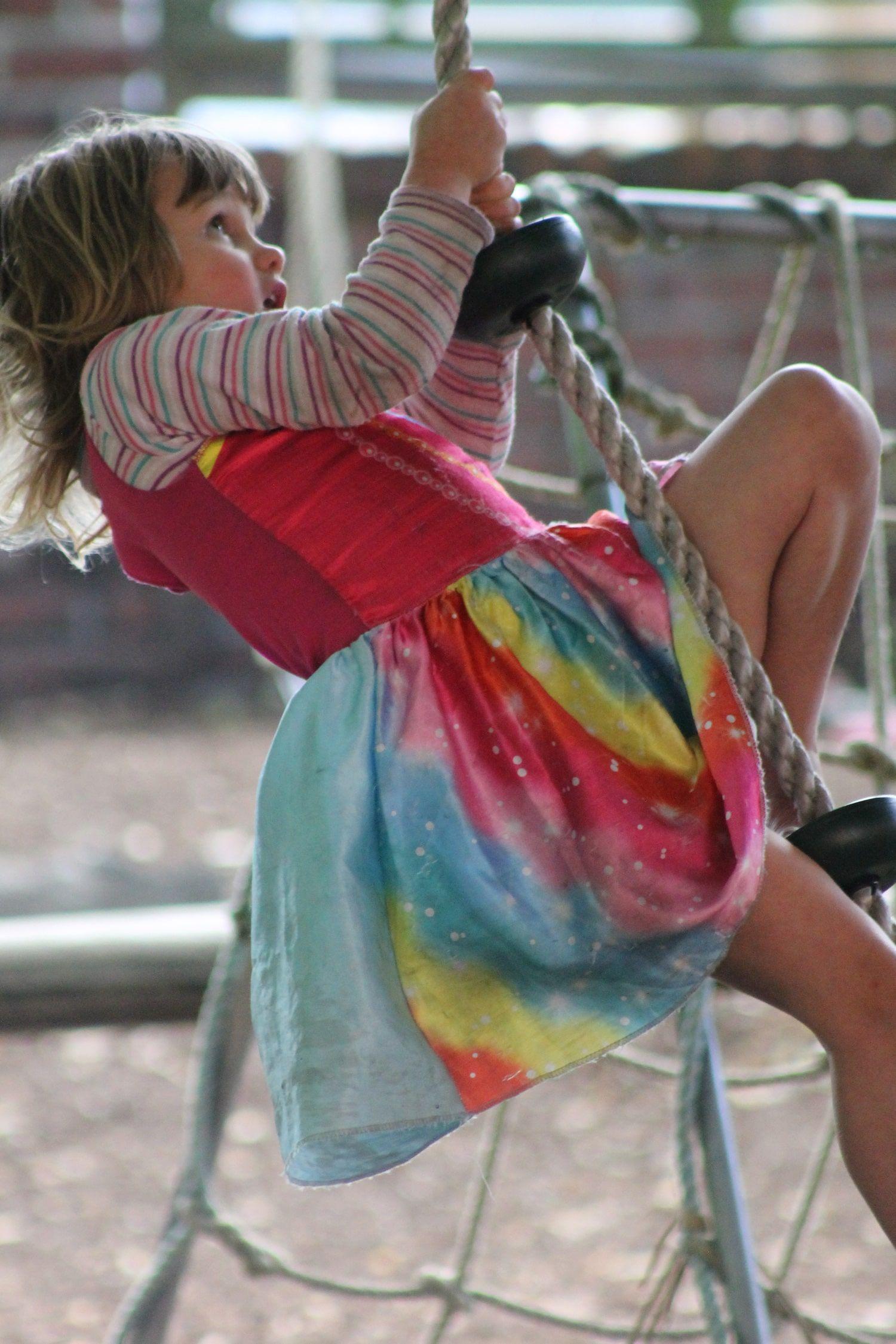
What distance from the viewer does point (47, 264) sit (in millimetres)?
757

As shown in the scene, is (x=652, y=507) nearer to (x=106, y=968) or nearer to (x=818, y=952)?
(x=818, y=952)

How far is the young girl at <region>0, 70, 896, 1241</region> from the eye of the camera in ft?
2.10

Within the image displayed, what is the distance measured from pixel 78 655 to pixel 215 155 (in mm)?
2672

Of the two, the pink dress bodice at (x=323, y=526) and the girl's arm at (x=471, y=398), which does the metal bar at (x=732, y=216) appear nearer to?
the girl's arm at (x=471, y=398)

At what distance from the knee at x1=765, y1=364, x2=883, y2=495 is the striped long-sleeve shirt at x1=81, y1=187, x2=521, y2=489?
0.49ft

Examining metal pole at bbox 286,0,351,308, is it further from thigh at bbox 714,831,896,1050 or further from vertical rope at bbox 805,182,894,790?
thigh at bbox 714,831,896,1050

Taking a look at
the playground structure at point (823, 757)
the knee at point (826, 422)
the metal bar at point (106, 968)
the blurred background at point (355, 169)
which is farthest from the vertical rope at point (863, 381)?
the blurred background at point (355, 169)

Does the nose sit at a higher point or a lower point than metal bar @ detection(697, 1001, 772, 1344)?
higher

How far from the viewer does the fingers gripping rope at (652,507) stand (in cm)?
64

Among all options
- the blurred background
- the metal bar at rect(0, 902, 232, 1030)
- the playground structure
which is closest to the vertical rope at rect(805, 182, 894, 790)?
the playground structure

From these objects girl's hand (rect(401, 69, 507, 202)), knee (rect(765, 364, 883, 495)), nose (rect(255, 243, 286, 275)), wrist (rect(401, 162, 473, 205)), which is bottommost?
knee (rect(765, 364, 883, 495))

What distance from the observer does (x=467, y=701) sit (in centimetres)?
66

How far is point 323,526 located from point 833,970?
11.6 inches

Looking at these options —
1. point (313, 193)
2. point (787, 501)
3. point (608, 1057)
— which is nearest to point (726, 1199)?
point (608, 1057)
